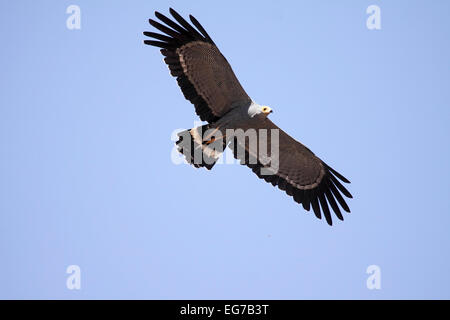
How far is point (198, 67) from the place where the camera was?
A: 11.0 meters

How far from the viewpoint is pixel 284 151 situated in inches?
471

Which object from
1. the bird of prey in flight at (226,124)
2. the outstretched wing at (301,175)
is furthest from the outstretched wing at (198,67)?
the outstretched wing at (301,175)

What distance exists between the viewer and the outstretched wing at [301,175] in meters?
11.8

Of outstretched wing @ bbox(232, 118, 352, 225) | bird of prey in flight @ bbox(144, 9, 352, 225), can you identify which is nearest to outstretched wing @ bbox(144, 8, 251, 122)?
bird of prey in flight @ bbox(144, 9, 352, 225)

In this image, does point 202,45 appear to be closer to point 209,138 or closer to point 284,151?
point 209,138

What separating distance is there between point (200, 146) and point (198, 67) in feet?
5.23

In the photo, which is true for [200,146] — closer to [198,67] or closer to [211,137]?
[211,137]

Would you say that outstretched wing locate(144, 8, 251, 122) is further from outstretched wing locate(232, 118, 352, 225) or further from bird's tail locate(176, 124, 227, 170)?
outstretched wing locate(232, 118, 352, 225)

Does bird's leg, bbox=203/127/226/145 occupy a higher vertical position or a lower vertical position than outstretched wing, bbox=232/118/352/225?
higher

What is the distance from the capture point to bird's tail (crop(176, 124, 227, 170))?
37.4 ft

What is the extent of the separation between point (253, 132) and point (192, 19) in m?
2.59

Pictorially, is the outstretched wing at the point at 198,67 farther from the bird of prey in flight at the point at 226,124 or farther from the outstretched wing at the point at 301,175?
the outstretched wing at the point at 301,175

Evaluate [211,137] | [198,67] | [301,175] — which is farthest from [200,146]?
[301,175]

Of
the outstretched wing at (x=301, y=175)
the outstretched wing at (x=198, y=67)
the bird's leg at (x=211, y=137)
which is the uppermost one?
the outstretched wing at (x=198, y=67)
